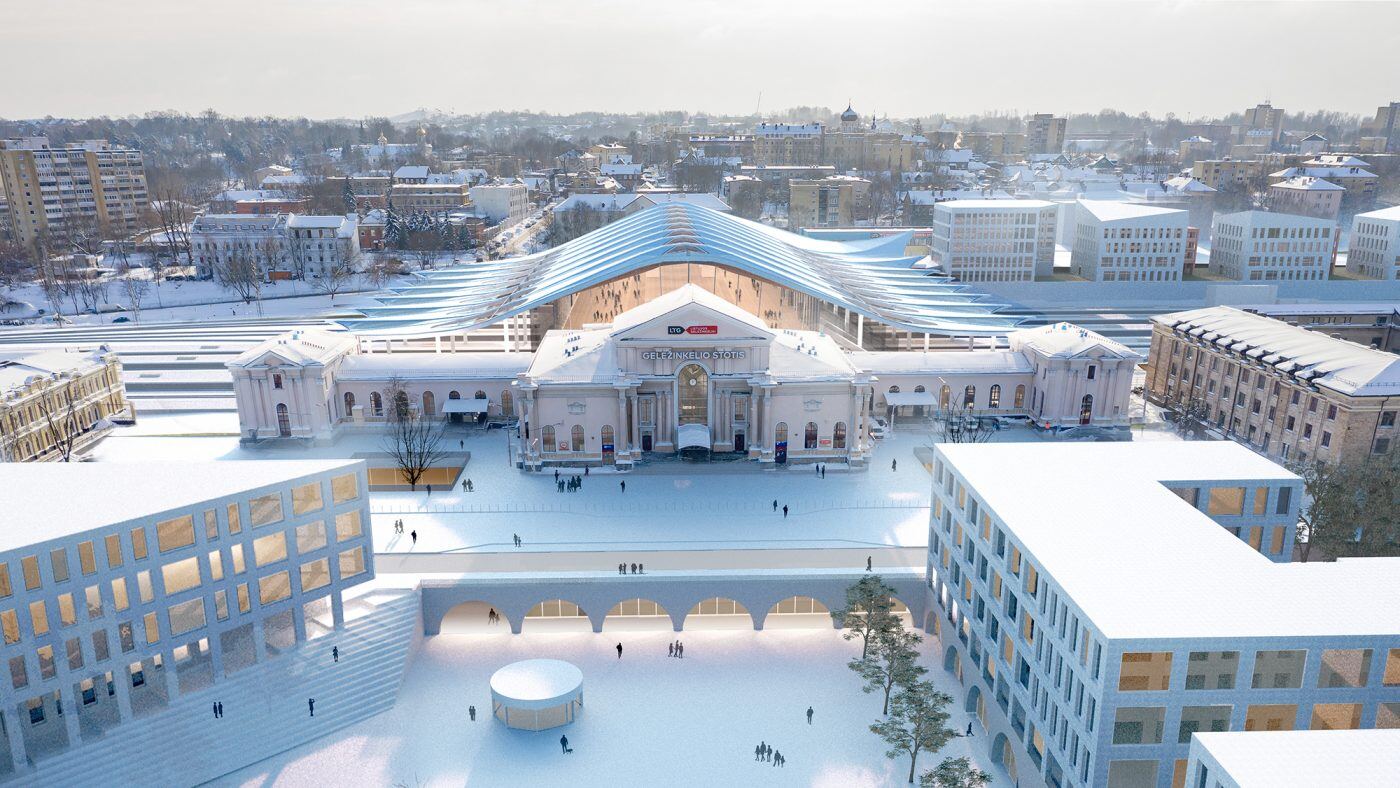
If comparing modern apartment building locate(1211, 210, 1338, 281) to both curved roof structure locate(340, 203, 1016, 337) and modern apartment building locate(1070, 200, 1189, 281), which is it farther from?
curved roof structure locate(340, 203, 1016, 337)

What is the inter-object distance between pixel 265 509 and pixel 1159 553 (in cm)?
2993

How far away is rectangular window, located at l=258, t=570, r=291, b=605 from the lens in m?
34.0

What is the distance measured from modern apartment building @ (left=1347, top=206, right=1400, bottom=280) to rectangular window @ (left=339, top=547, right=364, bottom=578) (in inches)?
4301

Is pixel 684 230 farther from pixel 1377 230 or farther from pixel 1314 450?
pixel 1377 230

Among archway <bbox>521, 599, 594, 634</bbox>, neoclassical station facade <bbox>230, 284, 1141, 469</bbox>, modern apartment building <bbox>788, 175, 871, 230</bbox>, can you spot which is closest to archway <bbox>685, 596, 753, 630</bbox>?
archway <bbox>521, 599, 594, 634</bbox>

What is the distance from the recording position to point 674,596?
127ft

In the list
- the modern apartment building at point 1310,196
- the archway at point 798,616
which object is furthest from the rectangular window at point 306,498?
the modern apartment building at point 1310,196

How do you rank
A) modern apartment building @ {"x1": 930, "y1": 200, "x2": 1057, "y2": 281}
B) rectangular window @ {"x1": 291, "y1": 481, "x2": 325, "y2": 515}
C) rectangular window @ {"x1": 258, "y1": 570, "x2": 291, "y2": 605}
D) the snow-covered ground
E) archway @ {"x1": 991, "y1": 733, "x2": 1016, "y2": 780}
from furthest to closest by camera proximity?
modern apartment building @ {"x1": 930, "y1": 200, "x2": 1057, "y2": 281} → rectangular window @ {"x1": 291, "y1": 481, "x2": 325, "y2": 515} → rectangular window @ {"x1": 258, "y1": 570, "x2": 291, "y2": 605} → the snow-covered ground → archway @ {"x1": 991, "y1": 733, "x2": 1016, "y2": 780}

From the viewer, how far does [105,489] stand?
106ft

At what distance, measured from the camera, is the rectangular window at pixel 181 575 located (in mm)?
31172

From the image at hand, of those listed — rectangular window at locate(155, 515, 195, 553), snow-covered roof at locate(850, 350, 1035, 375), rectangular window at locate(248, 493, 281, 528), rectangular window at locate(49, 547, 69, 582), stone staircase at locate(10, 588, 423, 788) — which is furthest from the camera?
snow-covered roof at locate(850, 350, 1035, 375)

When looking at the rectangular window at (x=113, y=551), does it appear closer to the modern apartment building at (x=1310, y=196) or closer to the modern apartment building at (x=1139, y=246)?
the modern apartment building at (x=1139, y=246)

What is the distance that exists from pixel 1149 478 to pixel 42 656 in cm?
3741

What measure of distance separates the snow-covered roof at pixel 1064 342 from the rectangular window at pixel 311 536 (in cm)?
4427
